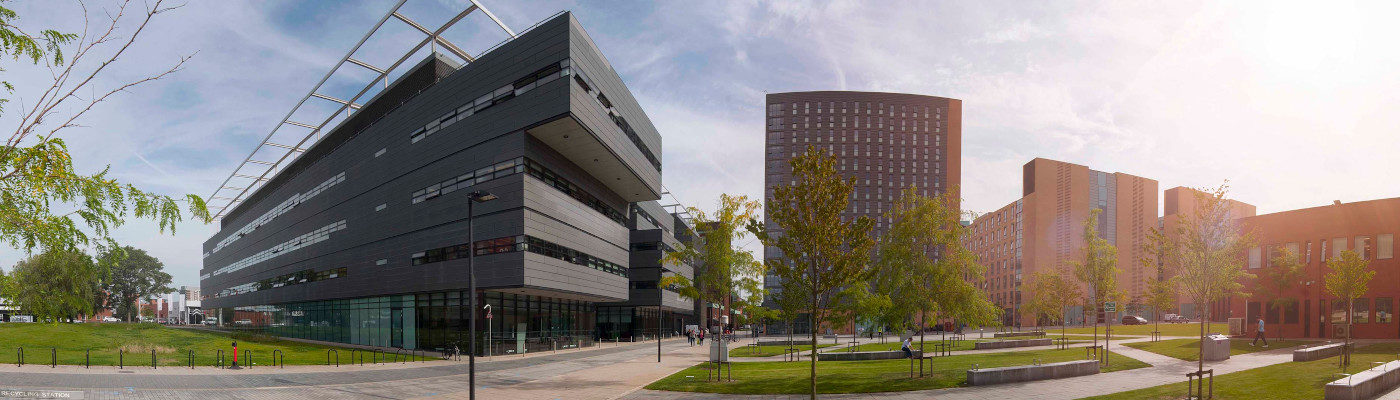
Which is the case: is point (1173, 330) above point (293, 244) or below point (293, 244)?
below

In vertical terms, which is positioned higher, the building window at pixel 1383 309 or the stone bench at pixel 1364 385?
the stone bench at pixel 1364 385

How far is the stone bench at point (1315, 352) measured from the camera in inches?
945

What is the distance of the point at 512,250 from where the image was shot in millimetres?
40750

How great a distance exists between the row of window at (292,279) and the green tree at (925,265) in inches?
1897

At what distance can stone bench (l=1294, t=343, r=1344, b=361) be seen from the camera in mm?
24000

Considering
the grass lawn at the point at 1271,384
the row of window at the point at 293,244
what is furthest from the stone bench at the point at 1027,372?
the row of window at the point at 293,244

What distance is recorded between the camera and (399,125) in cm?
5072

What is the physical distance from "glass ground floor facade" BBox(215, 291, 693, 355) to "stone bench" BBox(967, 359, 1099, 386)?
29.1 metres

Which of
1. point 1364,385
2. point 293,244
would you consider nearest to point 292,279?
point 293,244

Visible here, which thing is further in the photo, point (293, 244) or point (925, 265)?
point (293, 244)

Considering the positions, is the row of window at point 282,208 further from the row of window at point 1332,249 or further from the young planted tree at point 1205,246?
the row of window at point 1332,249

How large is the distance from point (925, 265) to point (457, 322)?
3190 centimetres

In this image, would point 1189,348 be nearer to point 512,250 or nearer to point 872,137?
point 512,250

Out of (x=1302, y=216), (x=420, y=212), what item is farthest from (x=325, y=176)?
(x=1302, y=216)
